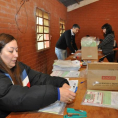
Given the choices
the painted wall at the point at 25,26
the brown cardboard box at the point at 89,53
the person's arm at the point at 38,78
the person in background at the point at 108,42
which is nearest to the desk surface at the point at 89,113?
the person's arm at the point at 38,78

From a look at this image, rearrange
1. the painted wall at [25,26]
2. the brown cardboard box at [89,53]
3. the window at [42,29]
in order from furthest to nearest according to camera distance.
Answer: the window at [42,29] < the brown cardboard box at [89,53] < the painted wall at [25,26]

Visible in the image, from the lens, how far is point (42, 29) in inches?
139

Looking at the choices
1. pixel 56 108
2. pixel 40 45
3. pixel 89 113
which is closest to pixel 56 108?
pixel 56 108

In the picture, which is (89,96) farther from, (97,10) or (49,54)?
(97,10)

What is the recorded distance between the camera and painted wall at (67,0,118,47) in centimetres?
613

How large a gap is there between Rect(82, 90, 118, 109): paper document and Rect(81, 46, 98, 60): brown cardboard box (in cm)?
143

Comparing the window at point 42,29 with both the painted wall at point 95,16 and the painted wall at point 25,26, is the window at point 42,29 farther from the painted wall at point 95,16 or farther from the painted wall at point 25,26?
the painted wall at point 95,16

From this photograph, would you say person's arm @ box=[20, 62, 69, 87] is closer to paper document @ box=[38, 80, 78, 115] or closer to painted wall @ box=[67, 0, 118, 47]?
paper document @ box=[38, 80, 78, 115]

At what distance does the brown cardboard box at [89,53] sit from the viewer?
102 inches

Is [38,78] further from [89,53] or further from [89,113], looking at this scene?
[89,53]

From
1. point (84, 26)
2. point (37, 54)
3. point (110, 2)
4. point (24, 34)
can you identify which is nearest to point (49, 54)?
point (37, 54)

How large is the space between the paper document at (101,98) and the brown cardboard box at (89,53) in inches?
56.2

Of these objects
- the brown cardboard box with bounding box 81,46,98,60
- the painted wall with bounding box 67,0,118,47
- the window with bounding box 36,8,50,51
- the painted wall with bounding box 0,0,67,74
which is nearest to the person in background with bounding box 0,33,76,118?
the painted wall with bounding box 0,0,67,74

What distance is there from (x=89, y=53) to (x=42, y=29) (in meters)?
1.42
